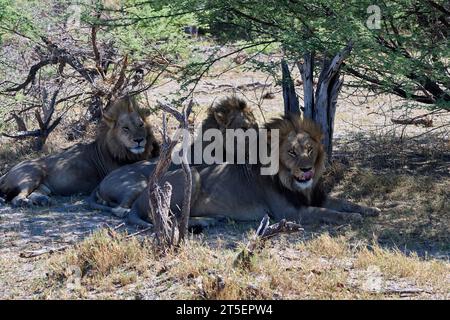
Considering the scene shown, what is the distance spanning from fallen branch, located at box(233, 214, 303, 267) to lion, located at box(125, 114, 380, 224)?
185 centimetres

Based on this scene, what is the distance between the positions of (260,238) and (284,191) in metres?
2.16

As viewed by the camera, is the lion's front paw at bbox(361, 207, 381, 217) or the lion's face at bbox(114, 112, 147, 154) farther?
the lion's face at bbox(114, 112, 147, 154)

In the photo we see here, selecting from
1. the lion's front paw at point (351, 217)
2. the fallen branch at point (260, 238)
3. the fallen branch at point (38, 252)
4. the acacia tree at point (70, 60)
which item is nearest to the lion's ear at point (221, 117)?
the lion's front paw at point (351, 217)

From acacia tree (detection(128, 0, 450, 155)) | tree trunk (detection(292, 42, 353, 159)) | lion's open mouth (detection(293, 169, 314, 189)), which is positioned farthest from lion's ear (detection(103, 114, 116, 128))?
lion's open mouth (detection(293, 169, 314, 189))

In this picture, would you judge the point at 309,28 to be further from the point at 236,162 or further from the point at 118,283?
the point at 118,283

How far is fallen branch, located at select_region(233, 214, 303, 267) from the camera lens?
6.46m

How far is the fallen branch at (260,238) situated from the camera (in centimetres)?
646

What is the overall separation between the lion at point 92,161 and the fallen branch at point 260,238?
3.79 metres

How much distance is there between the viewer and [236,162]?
923cm

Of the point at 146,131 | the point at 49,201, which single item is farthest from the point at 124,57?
the point at 49,201

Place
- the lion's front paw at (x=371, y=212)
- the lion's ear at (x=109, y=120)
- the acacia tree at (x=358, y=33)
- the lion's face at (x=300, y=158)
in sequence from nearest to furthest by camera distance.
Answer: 1. the lion's face at (x=300, y=158)
2. the lion's front paw at (x=371, y=212)
3. the acacia tree at (x=358, y=33)
4. the lion's ear at (x=109, y=120)

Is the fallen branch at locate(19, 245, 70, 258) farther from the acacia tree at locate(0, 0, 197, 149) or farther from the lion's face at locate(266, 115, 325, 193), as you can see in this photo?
the acacia tree at locate(0, 0, 197, 149)

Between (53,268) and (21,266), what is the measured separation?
24.2 inches

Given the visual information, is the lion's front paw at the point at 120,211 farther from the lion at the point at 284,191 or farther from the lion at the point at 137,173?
the lion at the point at 284,191
